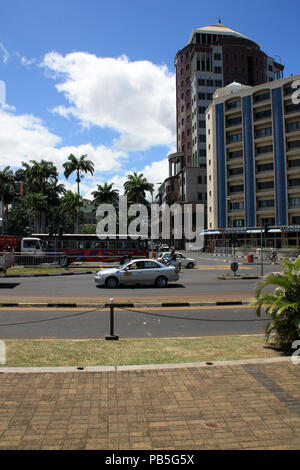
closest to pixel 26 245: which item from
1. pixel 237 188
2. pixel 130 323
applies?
pixel 130 323

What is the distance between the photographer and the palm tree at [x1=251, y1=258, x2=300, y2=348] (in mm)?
6707

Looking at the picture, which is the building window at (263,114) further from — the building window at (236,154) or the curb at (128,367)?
the curb at (128,367)

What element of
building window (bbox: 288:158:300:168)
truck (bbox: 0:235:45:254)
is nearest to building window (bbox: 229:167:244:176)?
building window (bbox: 288:158:300:168)

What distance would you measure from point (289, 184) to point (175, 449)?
211 feet

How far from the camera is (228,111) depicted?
2763 inches

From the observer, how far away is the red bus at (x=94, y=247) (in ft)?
111

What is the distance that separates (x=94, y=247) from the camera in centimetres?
3434

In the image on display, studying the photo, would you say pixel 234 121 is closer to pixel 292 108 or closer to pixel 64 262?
pixel 292 108

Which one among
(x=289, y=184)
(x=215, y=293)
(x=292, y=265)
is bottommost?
(x=215, y=293)

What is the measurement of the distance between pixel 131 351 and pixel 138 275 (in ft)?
37.5

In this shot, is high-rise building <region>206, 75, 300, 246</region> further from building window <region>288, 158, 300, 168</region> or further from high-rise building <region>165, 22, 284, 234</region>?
high-rise building <region>165, 22, 284, 234</region>

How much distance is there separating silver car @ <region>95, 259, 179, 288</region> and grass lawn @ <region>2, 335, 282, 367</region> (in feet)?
33.9
